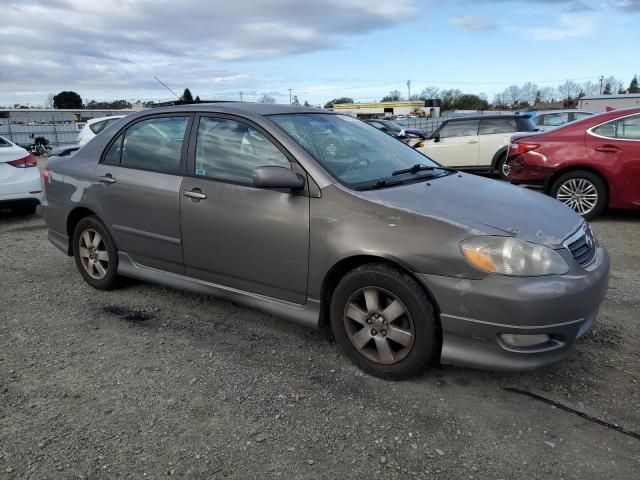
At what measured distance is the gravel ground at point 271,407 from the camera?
8.11 ft

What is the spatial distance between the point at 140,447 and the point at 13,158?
6618mm

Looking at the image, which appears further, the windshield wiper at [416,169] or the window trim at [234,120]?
the windshield wiper at [416,169]

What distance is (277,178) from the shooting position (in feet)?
10.6

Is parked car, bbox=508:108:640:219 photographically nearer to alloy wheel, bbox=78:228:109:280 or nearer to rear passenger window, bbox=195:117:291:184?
rear passenger window, bbox=195:117:291:184

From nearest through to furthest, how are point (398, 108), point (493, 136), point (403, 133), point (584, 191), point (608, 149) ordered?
point (608, 149) → point (584, 191) → point (493, 136) → point (403, 133) → point (398, 108)

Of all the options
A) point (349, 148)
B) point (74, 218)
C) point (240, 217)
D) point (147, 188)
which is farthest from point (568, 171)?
point (74, 218)

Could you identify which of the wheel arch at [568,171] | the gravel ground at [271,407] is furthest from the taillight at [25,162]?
the wheel arch at [568,171]

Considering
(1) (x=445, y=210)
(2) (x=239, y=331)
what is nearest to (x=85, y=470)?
(2) (x=239, y=331)

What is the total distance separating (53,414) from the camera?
2881mm

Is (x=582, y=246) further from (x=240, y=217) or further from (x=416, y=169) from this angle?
(x=240, y=217)

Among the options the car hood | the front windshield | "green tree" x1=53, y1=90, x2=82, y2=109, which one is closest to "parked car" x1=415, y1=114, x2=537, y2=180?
the front windshield

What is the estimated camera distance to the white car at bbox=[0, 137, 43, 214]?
763 centimetres

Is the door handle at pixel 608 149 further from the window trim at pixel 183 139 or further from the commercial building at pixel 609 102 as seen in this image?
the commercial building at pixel 609 102

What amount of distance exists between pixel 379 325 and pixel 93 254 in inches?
114
